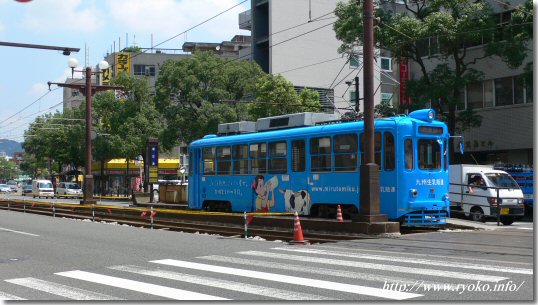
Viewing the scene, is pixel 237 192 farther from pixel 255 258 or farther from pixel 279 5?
pixel 279 5

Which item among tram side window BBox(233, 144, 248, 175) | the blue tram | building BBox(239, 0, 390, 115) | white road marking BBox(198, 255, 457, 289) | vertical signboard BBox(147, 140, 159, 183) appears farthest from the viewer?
building BBox(239, 0, 390, 115)

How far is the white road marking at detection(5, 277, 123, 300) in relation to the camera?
9.05 meters

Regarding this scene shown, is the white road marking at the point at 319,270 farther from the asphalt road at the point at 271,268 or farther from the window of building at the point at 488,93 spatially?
the window of building at the point at 488,93

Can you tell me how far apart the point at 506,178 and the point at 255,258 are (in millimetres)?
16197

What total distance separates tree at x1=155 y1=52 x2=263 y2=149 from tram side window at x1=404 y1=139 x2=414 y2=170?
2990cm

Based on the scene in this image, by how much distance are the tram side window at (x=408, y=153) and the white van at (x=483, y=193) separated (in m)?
6.68

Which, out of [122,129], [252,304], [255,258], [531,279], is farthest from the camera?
[122,129]

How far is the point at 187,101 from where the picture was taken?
49.0 metres

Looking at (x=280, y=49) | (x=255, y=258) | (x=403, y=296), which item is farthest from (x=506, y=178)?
(x=280, y=49)

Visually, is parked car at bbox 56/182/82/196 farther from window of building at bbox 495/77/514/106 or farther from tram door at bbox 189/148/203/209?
window of building at bbox 495/77/514/106

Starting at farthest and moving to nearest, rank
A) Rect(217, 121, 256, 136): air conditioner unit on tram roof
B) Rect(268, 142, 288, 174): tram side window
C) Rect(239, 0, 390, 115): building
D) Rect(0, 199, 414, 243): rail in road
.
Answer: Rect(239, 0, 390, 115): building → Rect(217, 121, 256, 136): air conditioner unit on tram roof → Rect(268, 142, 288, 174): tram side window → Rect(0, 199, 414, 243): rail in road

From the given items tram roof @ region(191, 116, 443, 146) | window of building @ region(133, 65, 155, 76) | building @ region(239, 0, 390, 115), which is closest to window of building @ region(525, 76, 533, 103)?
tram roof @ region(191, 116, 443, 146)

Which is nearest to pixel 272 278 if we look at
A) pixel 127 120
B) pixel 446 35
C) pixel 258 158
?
pixel 258 158

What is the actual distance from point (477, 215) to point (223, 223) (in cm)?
1104
